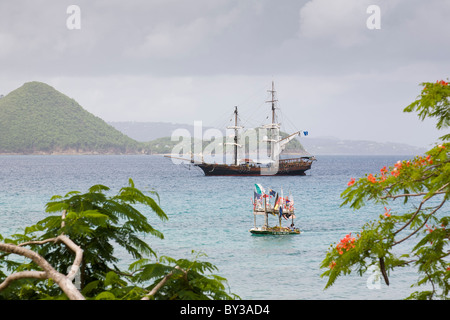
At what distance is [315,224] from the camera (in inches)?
1485

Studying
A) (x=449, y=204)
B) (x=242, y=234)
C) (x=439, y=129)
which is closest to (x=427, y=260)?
(x=439, y=129)

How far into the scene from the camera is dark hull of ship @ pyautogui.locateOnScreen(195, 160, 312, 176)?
101438 mm

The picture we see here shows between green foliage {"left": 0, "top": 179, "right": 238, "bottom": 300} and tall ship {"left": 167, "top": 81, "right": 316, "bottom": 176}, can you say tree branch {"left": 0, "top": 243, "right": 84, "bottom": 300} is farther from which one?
tall ship {"left": 167, "top": 81, "right": 316, "bottom": 176}

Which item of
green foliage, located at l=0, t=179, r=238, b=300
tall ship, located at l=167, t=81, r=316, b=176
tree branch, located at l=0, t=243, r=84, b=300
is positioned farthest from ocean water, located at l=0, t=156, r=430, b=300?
tall ship, located at l=167, t=81, r=316, b=176

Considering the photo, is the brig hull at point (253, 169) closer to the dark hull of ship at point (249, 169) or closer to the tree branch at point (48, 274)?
the dark hull of ship at point (249, 169)

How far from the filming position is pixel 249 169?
4011 inches

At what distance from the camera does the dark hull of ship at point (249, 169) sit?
10144 centimetres

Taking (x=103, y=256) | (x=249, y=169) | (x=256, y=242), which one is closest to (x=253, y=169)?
(x=249, y=169)

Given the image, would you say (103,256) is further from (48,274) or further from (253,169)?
(253,169)

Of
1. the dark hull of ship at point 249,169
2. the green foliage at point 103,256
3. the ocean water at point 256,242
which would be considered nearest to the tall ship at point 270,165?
the dark hull of ship at point 249,169

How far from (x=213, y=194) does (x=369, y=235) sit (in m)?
57.5
